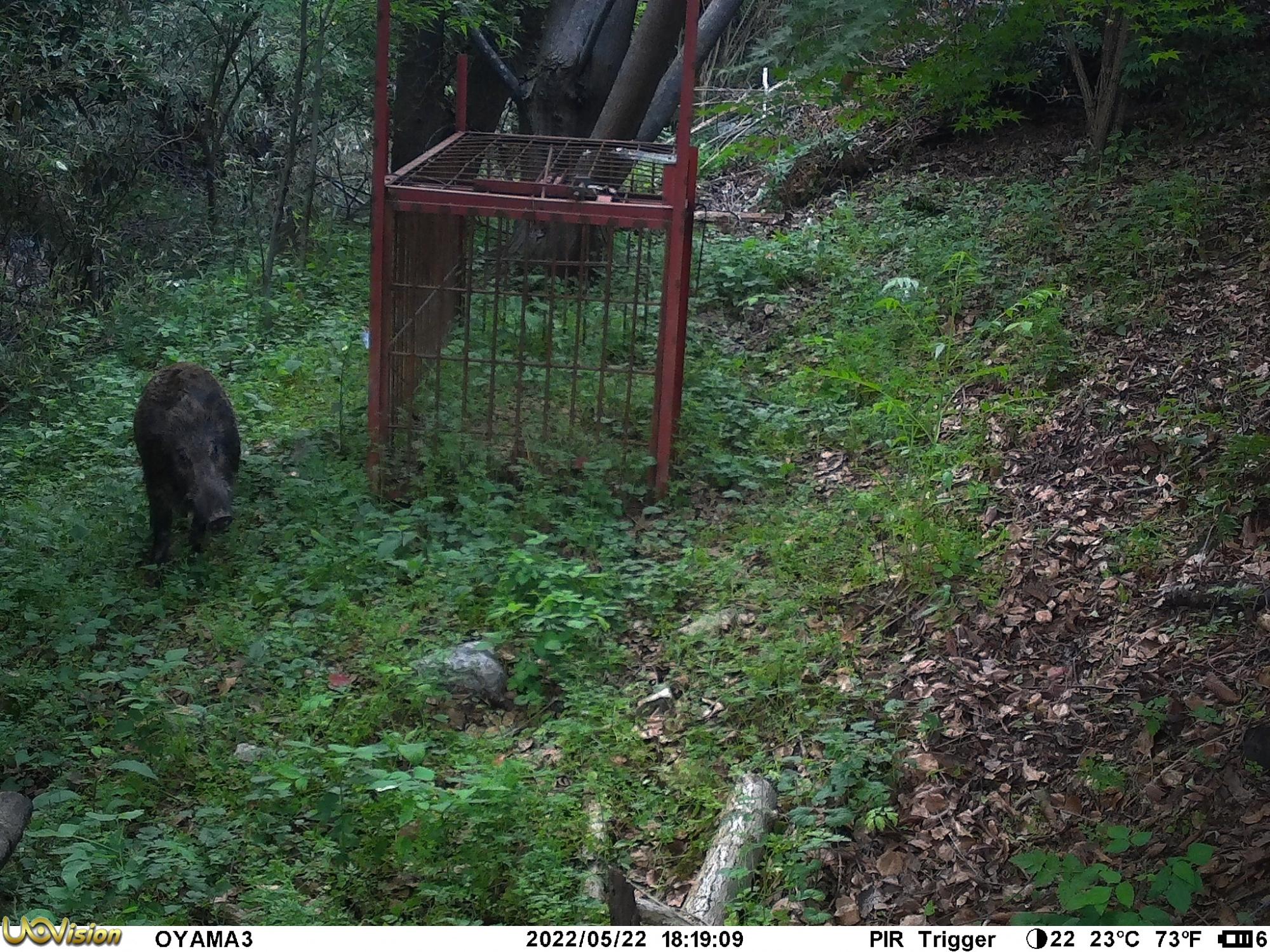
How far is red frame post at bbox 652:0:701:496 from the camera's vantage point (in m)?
6.48

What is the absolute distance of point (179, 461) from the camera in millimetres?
6137

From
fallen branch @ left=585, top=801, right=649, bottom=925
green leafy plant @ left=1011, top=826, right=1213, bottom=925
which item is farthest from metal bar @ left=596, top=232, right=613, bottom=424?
green leafy plant @ left=1011, top=826, right=1213, bottom=925

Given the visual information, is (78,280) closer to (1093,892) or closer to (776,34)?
(776,34)

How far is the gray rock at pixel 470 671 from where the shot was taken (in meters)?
5.02

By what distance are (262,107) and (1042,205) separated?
8768mm

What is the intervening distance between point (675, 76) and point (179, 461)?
6.13 m

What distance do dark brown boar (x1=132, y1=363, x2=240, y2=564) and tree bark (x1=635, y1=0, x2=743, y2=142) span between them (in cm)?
503

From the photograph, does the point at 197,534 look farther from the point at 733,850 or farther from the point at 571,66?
the point at 571,66

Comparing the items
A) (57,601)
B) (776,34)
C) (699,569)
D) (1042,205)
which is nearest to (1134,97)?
(1042,205)

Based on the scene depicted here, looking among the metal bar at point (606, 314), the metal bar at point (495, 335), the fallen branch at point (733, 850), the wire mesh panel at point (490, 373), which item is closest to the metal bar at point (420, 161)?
the wire mesh panel at point (490, 373)

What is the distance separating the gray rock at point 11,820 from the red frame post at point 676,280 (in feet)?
12.7

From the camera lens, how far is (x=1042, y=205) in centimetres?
939
